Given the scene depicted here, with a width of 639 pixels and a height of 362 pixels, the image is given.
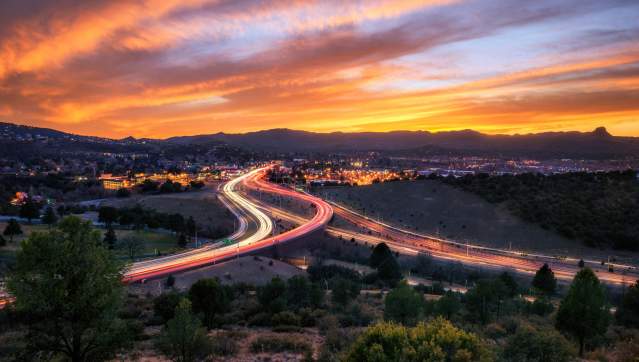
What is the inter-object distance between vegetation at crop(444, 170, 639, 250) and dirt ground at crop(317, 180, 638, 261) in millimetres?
1748

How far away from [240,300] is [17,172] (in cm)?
11691

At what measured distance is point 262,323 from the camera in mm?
21328

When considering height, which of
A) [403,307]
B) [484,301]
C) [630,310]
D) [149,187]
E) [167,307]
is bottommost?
[630,310]

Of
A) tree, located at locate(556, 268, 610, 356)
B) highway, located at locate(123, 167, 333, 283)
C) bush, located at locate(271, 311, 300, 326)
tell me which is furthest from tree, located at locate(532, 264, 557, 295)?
highway, located at locate(123, 167, 333, 283)


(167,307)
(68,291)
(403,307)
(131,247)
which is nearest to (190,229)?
(131,247)

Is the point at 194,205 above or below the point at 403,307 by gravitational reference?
below

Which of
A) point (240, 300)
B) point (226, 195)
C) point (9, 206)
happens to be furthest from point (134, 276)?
point (226, 195)

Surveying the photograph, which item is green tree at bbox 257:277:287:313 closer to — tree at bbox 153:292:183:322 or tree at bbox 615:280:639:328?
tree at bbox 153:292:183:322

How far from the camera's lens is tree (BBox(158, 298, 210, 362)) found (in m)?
13.6

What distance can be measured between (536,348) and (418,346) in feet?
16.1

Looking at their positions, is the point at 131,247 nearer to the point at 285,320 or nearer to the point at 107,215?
the point at 107,215

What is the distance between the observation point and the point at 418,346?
955 centimetres

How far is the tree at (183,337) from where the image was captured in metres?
13.6

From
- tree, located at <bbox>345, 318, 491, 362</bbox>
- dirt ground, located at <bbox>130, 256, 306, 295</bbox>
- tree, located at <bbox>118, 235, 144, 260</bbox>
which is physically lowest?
dirt ground, located at <bbox>130, 256, 306, 295</bbox>
